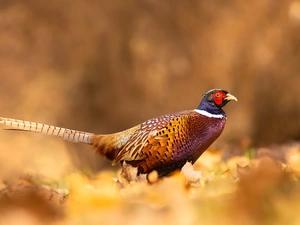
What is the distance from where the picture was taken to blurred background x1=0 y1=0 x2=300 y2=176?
9.43ft

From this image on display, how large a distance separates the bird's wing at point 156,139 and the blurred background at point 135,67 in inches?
42.3

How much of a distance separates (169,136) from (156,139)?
0.05 m

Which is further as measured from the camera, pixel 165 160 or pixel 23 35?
pixel 23 35

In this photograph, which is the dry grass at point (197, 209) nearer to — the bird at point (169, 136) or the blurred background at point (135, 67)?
the bird at point (169, 136)

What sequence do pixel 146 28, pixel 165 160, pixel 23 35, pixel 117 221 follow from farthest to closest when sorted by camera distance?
pixel 146 28 < pixel 23 35 < pixel 165 160 < pixel 117 221

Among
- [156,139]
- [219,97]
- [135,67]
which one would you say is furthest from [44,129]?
[135,67]

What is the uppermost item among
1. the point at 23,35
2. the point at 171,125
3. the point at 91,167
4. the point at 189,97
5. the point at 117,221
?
the point at 23,35

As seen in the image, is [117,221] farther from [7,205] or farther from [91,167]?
[91,167]

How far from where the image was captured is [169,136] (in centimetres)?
179

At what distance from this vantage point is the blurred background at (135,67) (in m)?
2.87

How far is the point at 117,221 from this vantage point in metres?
0.58

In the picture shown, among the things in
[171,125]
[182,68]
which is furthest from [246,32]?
[171,125]

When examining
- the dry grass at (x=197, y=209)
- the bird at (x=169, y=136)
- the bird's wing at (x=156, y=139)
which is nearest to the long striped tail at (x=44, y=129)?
the bird at (x=169, y=136)

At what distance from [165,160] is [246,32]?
67.7 inches
